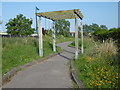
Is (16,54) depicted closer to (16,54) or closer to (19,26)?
(16,54)

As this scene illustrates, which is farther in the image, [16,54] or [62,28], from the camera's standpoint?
[62,28]

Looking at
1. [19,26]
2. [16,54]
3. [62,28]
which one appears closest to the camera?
[16,54]

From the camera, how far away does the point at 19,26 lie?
37.3 meters

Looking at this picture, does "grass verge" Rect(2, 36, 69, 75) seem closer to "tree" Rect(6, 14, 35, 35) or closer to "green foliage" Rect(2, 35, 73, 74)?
"green foliage" Rect(2, 35, 73, 74)

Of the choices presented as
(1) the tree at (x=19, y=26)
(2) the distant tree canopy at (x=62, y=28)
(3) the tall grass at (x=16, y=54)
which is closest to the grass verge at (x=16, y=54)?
(3) the tall grass at (x=16, y=54)

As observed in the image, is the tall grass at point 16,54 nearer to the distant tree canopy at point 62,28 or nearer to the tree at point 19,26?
the tree at point 19,26

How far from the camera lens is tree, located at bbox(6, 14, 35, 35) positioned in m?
36.3

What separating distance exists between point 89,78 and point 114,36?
22.3 feet

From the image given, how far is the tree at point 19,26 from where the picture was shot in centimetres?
3626

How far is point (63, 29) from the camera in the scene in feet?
167

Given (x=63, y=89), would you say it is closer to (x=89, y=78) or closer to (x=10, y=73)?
(x=89, y=78)

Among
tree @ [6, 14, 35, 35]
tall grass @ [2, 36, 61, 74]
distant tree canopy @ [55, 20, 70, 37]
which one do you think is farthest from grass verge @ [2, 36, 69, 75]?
distant tree canopy @ [55, 20, 70, 37]

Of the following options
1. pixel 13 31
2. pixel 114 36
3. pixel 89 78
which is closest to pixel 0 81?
pixel 89 78

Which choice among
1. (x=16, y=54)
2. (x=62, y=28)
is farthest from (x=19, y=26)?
(x=16, y=54)
